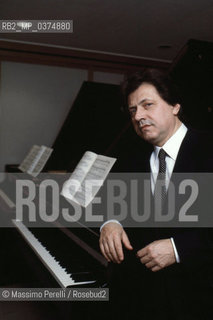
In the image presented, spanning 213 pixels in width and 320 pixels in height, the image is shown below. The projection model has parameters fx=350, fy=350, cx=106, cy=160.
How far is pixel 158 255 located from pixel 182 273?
230 millimetres

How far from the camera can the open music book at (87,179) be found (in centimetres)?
196

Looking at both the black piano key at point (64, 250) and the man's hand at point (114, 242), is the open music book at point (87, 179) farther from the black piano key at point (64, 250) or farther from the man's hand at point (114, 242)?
the man's hand at point (114, 242)

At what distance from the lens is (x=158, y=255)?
1.26 meters

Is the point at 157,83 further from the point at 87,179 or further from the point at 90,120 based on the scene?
the point at 90,120

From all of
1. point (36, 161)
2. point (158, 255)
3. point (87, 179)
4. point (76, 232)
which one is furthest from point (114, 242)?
point (36, 161)

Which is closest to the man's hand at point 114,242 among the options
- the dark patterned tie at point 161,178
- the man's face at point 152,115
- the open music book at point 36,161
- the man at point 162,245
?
the man at point 162,245

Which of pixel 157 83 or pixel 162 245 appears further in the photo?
pixel 157 83

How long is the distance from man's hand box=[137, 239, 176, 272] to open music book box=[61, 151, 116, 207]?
0.69 meters

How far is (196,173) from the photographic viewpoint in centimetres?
143

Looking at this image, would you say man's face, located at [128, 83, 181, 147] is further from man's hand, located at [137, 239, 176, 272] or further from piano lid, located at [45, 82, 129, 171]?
piano lid, located at [45, 82, 129, 171]

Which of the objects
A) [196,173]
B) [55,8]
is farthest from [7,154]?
[196,173]

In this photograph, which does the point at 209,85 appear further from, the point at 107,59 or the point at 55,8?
the point at 107,59

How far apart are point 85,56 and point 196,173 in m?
4.73

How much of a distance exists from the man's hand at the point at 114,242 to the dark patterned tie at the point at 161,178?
0.23 m
